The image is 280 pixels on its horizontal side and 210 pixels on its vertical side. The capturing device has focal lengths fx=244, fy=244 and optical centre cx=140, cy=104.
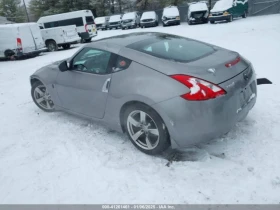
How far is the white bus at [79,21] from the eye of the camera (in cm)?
1805

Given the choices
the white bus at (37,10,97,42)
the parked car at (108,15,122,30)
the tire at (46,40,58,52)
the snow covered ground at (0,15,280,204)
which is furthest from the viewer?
the parked car at (108,15,122,30)

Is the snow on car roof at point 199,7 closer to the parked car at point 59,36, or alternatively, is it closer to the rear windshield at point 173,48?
the parked car at point 59,36

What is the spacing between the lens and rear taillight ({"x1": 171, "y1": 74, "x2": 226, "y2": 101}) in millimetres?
2682

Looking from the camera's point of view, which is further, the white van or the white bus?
the white bus

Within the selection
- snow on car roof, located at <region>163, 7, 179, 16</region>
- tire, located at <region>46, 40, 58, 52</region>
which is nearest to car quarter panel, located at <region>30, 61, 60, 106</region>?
tire, located at <region>46, 40, 58, 52</region>

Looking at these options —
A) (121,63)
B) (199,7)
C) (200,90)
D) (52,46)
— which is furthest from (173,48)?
(199,7)

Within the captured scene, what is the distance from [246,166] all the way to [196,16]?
21215 millimetres

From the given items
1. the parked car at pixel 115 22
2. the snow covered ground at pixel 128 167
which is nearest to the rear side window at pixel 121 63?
the snow covered ground at pixel 128 167

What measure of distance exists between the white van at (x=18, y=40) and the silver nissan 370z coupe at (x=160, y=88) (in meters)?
11.1

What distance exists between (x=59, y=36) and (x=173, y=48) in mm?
13850

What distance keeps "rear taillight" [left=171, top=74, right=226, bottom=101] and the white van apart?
Answer: 1310 centimetres

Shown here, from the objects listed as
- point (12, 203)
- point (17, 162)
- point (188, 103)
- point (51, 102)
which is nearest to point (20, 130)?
point (51, 102)

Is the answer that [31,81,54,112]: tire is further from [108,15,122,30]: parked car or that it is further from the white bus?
[108,15,122,30]: parked car

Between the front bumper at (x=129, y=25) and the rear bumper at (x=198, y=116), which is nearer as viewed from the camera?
the rear bumper at (x=198, y=116)
